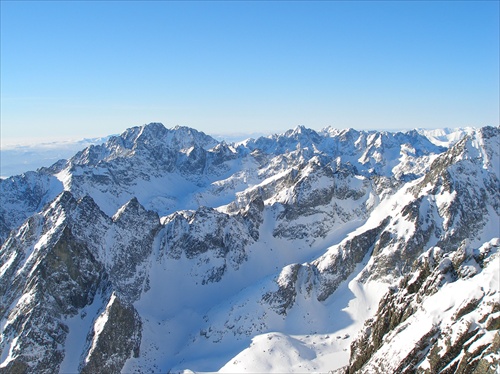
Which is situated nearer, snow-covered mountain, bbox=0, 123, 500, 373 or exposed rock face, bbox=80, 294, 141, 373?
snow-covered mountain, bbox=0, 123, 500, 373

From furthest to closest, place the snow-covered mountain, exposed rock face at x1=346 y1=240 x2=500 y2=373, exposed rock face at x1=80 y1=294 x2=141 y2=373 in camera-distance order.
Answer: exposed rock face at x1=80 y1=294 x2=141 y2=373, the snow-covered mountain, exposed rock face at x1=346 y1=240 x2=500 y2=373

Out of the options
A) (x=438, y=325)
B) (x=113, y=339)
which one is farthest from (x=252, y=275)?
(x=438, y=325)

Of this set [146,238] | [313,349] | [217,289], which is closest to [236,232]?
[217,289]

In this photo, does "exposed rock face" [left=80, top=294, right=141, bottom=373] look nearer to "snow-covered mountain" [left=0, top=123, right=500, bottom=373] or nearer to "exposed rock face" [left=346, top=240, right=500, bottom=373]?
"snow-covered mountain" [left=0, top=123, right=500, bottom=373]

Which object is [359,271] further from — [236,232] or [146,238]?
[146,238]

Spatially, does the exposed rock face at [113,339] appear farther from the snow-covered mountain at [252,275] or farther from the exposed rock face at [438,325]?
the exposed rock face at [438,325]

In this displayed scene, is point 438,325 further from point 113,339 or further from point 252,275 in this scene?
point 252,275

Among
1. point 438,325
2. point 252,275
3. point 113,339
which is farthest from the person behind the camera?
point 252,275

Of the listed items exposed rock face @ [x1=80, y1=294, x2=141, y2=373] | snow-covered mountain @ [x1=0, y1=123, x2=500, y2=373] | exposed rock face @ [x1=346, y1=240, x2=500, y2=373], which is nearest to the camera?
exposed rock face @ [x1=346, y1=240, x2=500, y2=373]

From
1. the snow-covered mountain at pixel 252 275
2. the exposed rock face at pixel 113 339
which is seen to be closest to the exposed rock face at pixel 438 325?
the snow-covered mountain at pixel 252 275

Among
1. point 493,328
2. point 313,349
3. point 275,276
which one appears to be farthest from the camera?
point 275,276

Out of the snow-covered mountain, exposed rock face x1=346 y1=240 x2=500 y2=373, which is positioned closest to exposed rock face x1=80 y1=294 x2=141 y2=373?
the snow-covered mountain
